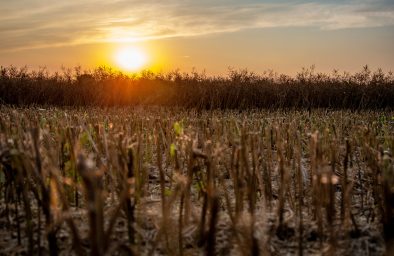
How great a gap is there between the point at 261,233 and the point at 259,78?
44.2 ft

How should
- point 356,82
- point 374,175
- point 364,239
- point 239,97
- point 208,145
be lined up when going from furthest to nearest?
point 356,82, point 239,97, point 374,175, point 364,239, point 208,145

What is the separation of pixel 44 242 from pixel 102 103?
40.8 feet

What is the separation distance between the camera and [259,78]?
15.4 meters

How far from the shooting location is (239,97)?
47.1 ft

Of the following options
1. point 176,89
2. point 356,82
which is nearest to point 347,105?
point 356,82

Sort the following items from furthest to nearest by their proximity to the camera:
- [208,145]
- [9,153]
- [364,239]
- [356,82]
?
[356,82] → [364,239] → [208,145] → [9,153]

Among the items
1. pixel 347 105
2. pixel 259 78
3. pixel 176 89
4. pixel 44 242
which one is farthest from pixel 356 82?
pixel 44 242

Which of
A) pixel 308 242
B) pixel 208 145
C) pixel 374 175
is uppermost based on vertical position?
pixel 208 145

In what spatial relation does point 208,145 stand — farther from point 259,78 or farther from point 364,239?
point 259,78

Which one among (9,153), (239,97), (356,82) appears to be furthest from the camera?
(356,82)

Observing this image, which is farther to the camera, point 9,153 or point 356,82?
point 356,82

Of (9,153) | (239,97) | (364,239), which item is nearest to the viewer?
(9,153)

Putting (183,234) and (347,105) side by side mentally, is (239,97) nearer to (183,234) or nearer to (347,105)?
(347,105)

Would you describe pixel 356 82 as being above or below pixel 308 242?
above
